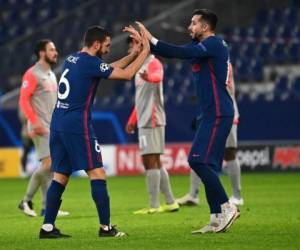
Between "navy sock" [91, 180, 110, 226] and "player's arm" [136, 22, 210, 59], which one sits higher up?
"player's arm" [136, 22, 210, 59]

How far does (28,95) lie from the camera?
45.4 feet

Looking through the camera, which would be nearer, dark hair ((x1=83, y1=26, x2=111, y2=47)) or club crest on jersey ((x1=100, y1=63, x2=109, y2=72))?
club crest on jersey ((x1=100, y1=63, x2=109, y2=72))

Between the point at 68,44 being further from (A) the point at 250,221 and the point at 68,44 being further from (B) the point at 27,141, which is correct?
(A) the point at 250,221

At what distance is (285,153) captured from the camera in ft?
75.8

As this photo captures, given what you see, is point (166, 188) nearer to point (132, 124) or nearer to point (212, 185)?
point (132, 124)

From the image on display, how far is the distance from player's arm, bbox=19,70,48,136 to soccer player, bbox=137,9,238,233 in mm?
3491

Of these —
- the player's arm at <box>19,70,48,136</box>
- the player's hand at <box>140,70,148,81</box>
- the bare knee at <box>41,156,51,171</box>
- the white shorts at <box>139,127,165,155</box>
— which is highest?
the player's hand at <box>140,70,148,81</box>

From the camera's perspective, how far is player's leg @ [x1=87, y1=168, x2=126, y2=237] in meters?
10.5

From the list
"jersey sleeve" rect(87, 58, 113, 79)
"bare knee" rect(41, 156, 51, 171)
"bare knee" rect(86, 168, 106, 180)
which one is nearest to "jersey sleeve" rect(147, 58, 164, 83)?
"bare knee" rect(41, 156, 51, 171)

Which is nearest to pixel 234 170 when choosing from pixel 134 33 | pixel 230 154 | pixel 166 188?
pixel 230 154

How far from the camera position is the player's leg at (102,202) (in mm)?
10531

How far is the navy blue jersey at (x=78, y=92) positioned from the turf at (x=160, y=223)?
46.3 inches

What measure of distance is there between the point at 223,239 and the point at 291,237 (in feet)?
2.21

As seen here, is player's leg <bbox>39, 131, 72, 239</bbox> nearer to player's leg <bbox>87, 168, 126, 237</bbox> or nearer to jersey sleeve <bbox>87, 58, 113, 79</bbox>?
player's leg <bbox>87, 168, 126, 237</bbox>
